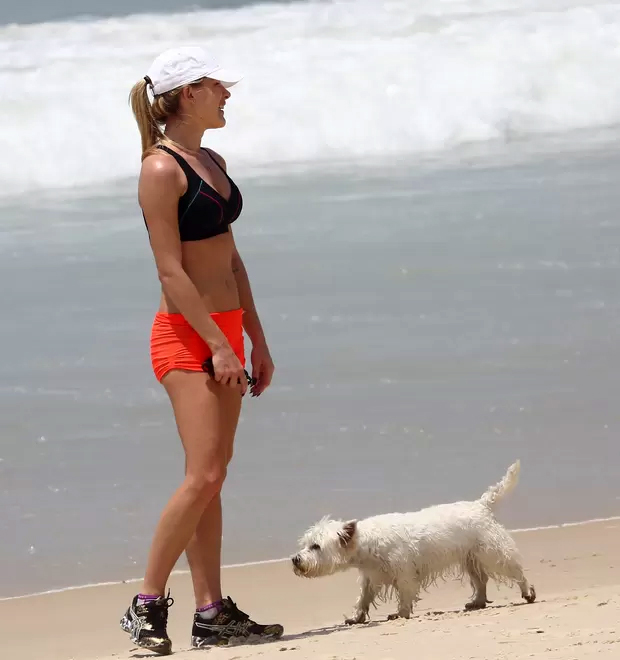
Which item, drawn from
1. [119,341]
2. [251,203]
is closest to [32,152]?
[251,203]

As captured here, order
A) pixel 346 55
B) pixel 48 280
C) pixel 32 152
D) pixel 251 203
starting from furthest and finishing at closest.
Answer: pixel 346 55
pixel 32 152
pixel 251 203
pixel 48 280

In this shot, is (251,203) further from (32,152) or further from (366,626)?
(366,626)

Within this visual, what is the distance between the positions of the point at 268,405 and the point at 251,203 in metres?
5.12

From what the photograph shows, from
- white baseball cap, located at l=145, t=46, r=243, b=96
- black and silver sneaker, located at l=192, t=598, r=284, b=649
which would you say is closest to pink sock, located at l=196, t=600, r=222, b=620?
black and silver sneaker, located at l=192, t=598, r=284, b=649

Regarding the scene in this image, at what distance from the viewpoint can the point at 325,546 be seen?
14.6 ft

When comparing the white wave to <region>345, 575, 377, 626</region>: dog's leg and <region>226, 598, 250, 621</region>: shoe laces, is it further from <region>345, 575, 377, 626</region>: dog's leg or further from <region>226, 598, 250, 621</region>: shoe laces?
<region>226, 598, 250, 621</region>: shoe laces

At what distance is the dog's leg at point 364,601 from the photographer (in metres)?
4.60

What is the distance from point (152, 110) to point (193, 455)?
1055 mm

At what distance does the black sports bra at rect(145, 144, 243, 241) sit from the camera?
3.93 metres

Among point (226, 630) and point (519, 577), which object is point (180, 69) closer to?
point (226, 630)

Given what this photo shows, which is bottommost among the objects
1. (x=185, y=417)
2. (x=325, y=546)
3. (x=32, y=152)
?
(x=325, y=546)

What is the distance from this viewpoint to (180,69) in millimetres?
3977

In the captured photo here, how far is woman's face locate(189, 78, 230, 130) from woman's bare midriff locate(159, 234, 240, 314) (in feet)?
1.16

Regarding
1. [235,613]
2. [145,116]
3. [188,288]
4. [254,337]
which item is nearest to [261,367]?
[254,337]
